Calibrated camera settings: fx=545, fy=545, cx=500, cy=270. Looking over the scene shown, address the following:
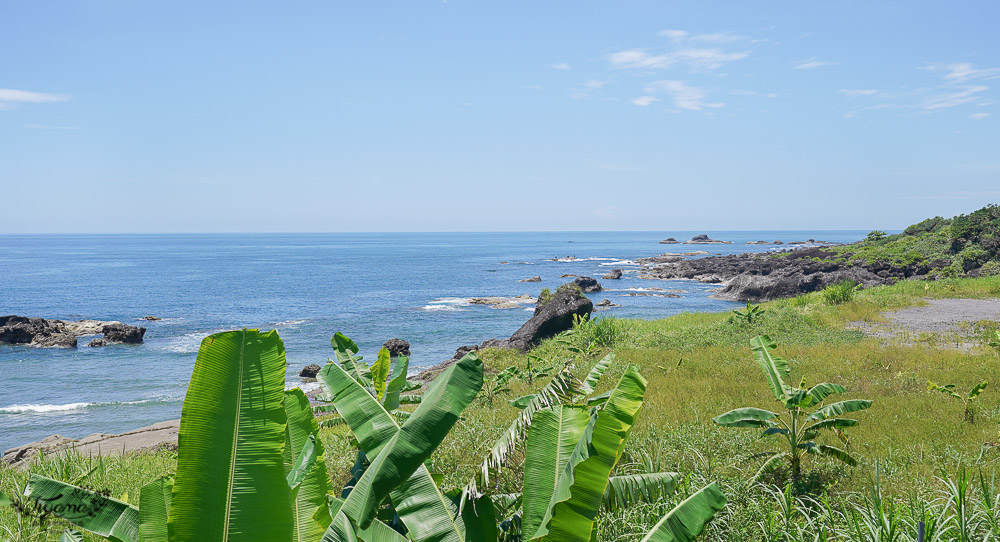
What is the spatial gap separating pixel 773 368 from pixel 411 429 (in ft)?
17.4

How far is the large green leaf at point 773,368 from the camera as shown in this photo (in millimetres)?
6141

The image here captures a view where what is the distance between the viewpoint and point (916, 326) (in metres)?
17.5

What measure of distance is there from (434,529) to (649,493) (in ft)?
5.58

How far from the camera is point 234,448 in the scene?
8.29ft

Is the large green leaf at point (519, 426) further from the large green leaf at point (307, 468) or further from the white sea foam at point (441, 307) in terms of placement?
the white sea foam at point (441, 307)

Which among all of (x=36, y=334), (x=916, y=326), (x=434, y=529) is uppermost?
(x=434, y=529)

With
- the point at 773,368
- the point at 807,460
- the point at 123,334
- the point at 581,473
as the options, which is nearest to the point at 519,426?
the point at 581,473

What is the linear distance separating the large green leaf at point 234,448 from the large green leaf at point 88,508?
1231 mm

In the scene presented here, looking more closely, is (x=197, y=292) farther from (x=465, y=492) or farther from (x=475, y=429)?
(x=465, y=492)

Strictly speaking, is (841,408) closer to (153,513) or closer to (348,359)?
(348,359)

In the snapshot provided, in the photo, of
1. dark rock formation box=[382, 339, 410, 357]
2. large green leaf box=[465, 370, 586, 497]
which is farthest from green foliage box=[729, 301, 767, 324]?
dark rock formation box=[382, 339, 410, 357]

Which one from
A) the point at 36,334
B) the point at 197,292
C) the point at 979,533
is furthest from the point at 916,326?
the point at 197,292

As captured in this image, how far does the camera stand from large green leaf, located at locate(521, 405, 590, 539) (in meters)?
3.20

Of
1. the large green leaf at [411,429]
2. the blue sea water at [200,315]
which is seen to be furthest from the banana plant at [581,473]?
the blue sea water at [200,315]
